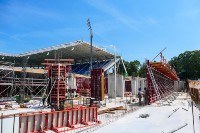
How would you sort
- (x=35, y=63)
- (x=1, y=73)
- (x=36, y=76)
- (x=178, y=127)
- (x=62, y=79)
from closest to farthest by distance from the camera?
(x=178, y=127) → (x=62, y=79) → (x=1, y=73) → (x=36, y=76) → (x=35, y=63)

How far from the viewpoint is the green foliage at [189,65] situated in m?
102

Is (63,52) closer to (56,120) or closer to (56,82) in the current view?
(56,82)

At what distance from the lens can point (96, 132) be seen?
12.6 meters

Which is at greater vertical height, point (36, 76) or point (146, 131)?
point (36, 76)

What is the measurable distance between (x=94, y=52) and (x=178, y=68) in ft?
188

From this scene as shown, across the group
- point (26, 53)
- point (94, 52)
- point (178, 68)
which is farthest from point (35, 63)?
point (178, 68)

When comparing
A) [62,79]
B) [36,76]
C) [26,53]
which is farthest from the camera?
[26,53]

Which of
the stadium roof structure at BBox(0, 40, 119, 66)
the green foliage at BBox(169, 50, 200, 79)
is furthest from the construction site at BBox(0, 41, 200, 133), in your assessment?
the green foliage at BBox(169, 50, 200, 79)

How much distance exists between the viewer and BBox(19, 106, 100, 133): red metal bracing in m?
12.2

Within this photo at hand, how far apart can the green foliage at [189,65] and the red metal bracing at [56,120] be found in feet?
307

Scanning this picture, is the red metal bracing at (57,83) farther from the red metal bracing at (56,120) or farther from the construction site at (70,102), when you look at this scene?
the red metal bracing at (56,120)

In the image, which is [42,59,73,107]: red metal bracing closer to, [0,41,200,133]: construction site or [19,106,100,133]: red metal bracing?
[0,41,200,133]: construction site

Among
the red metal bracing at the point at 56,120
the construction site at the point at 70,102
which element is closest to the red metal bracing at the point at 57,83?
the construction site at the point at 70,102

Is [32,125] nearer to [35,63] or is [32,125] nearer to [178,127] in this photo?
[178,127]
